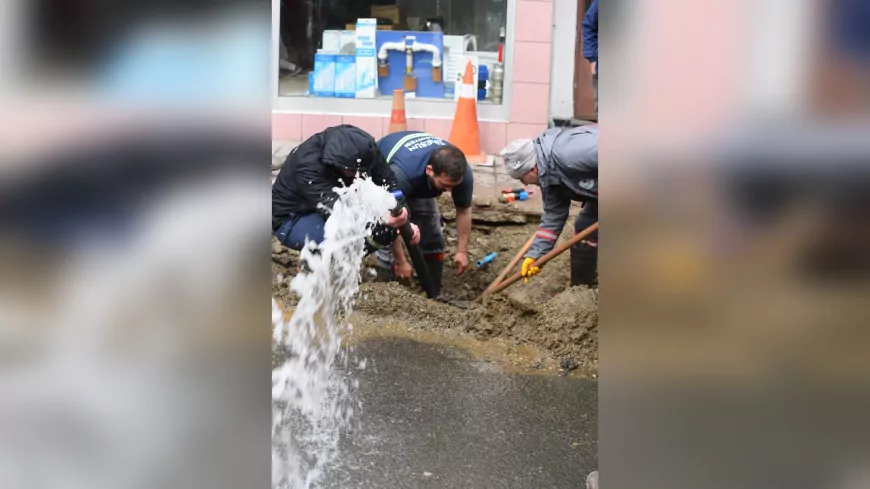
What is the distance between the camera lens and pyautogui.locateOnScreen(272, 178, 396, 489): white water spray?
334 centimetres

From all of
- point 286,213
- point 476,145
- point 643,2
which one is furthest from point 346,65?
point 643,2

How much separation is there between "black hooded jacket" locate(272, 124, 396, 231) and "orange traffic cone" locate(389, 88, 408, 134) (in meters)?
2.61

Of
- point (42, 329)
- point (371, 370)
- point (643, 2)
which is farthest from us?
point (371, 370)

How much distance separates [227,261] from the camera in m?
1.32

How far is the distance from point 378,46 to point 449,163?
3639 mm

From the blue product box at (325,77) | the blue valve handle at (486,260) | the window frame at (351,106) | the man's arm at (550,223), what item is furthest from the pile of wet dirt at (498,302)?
the blue product box at (325,77)

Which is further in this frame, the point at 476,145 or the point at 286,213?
the point at 476,145

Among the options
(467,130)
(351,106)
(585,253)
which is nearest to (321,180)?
(585,253)

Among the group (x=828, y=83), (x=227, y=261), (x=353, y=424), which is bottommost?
(x=353, y=424)

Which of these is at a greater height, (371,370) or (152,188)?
(152,188)

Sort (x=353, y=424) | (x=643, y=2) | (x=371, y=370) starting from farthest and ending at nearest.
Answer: (x=371, y=370)
(x=353, y=424)
(x=643, y=2)

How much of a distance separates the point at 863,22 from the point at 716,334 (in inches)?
22.6

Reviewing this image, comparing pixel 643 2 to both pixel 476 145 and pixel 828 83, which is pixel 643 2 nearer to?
pixel 828 83

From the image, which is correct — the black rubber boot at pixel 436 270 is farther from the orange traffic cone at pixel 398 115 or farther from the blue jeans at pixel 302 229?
the orange traffic cone at pixel 398 115
